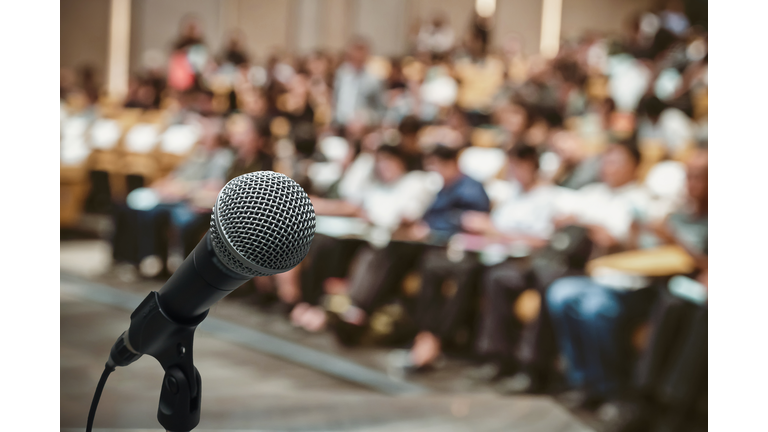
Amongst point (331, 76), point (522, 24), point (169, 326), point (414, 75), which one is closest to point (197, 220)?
point (331, 76)

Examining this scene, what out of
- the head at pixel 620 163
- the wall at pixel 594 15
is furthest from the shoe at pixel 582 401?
the wall at pixel 594 15

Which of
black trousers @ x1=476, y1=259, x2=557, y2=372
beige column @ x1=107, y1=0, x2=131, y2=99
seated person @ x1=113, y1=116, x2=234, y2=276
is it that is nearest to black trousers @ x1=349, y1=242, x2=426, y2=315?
black trousers @ x1=476, y1=259, x2=557, y2=372

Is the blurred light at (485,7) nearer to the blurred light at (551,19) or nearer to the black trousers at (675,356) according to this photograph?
the blurred light at (551,19)

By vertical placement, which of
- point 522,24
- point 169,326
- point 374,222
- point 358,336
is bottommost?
point 358,336

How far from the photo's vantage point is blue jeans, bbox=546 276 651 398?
197cm

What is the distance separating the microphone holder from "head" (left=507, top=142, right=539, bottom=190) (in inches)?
83.5

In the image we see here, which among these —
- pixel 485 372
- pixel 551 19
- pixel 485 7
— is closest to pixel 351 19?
pixel 485 7

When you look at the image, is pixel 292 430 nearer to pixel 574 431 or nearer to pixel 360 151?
pixel 574 431

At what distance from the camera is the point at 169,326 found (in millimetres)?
614

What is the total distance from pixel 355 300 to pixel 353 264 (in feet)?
0.79

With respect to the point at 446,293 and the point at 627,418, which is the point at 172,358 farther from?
the point at 446,293

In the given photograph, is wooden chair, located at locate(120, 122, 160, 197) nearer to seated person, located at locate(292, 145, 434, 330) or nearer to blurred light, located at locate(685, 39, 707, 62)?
seated person, located at locate(292, 145, 434, 330)

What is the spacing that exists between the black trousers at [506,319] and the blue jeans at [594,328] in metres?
0.15

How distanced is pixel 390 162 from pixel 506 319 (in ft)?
3.10
